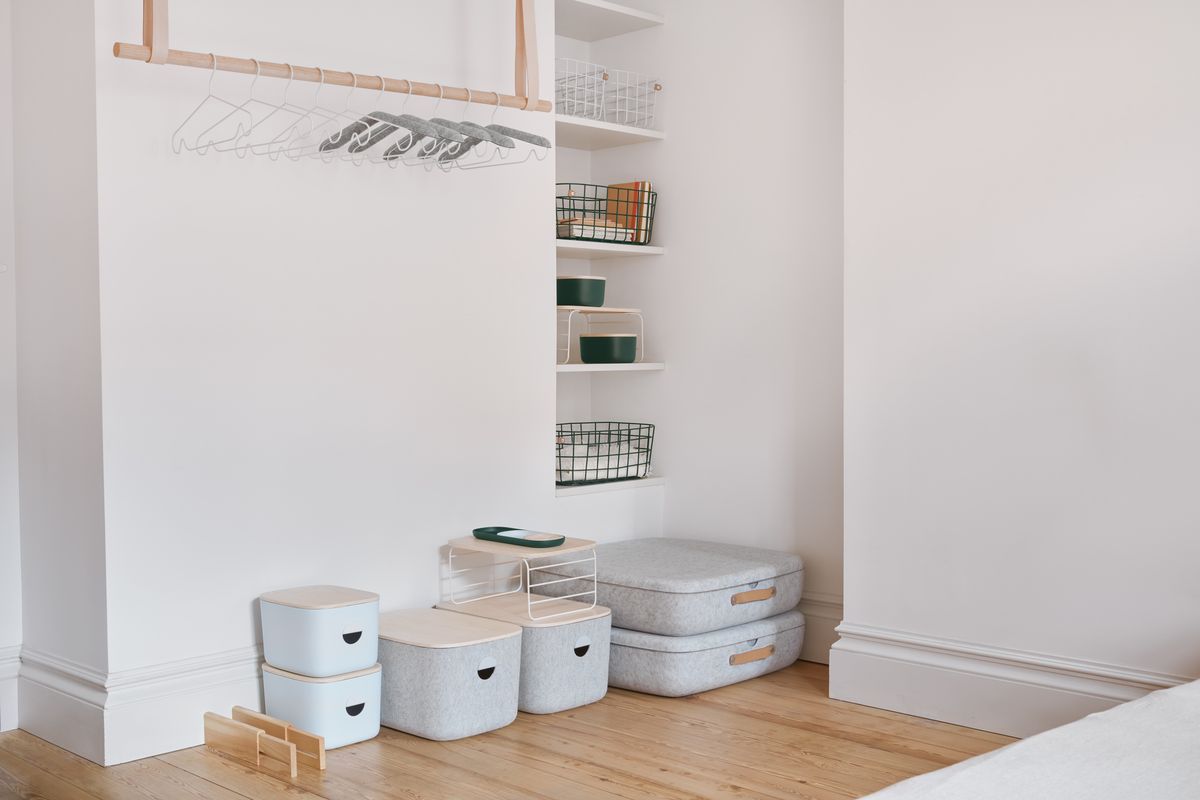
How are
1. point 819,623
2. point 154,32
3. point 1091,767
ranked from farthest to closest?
point 819,623 → point 154,32 → point 1091,767

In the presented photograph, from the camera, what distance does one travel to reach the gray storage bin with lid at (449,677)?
2701 millimetres

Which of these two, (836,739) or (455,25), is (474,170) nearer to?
(455,25)

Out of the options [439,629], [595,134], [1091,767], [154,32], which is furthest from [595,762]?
[595,134]

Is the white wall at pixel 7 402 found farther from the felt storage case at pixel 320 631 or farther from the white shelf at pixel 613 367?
the white shelf at pixel 613 367

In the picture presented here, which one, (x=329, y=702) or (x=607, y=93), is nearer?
(x=329, y=702)

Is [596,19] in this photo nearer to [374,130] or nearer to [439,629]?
[374,130]


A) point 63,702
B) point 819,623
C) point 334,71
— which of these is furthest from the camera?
point 819,623

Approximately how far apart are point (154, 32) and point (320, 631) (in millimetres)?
1361

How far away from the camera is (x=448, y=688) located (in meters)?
2.70

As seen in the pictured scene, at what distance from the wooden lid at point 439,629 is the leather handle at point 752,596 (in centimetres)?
67

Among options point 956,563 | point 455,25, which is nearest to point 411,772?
point 956,563

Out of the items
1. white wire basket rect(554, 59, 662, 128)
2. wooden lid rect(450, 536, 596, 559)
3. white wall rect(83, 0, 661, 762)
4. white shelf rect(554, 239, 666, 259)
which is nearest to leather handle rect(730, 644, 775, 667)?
wooden lid rect(450, 536, 596, 559)

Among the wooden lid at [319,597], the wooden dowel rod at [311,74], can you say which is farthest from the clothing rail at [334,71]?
the wooden lid at [319,597]

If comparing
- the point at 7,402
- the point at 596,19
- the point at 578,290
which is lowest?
the point at 7,402
